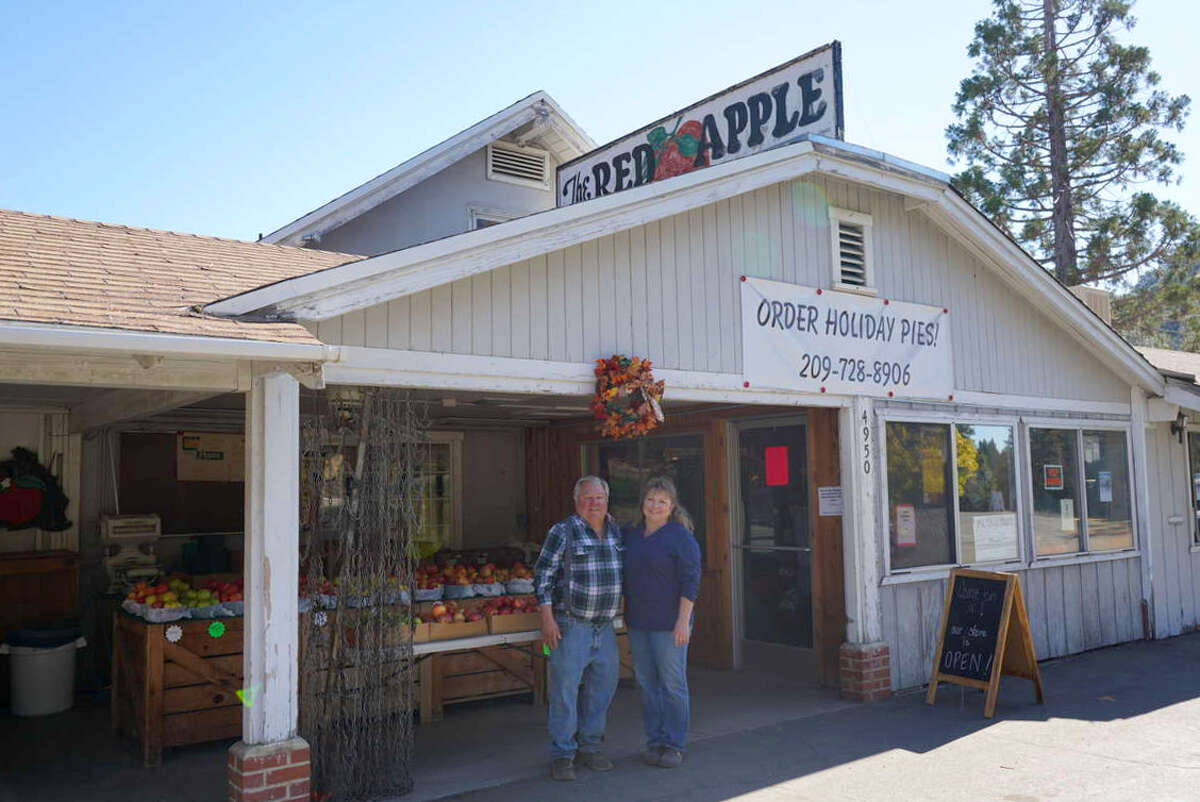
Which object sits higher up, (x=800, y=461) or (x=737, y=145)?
(x=737, y=145)

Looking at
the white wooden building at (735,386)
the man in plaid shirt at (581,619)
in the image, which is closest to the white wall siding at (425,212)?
the white wooden building at (735,386)

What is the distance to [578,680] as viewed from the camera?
6.29 metres

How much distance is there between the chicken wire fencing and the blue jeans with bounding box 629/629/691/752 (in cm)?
153

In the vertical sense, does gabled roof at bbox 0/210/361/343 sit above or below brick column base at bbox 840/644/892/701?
above

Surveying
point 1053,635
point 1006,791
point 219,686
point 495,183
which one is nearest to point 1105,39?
point 495,183

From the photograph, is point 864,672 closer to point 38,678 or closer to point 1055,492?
point 1055,492

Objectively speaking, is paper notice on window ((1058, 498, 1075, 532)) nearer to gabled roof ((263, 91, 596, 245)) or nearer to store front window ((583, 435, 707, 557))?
store front window ((583, 435, 707, 557))

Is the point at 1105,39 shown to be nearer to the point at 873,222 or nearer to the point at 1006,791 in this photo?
the point at 873,222

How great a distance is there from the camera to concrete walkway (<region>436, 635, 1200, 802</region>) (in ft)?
19.2

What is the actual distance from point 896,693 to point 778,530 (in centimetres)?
178

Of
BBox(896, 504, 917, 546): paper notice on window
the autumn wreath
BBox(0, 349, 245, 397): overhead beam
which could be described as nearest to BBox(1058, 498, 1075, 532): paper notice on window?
BBox(896, 504, 917, 546): paper notice on window

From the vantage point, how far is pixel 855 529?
8.22 m

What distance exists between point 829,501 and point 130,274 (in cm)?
554

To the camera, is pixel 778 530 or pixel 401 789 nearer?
pixel 401 789
